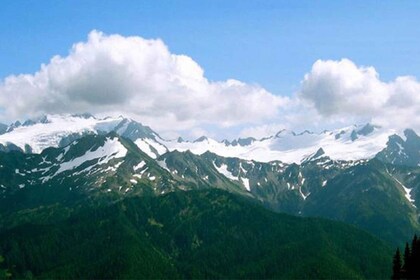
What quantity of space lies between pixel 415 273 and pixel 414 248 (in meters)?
6.63

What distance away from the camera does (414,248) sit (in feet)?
544

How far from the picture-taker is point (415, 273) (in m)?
163
